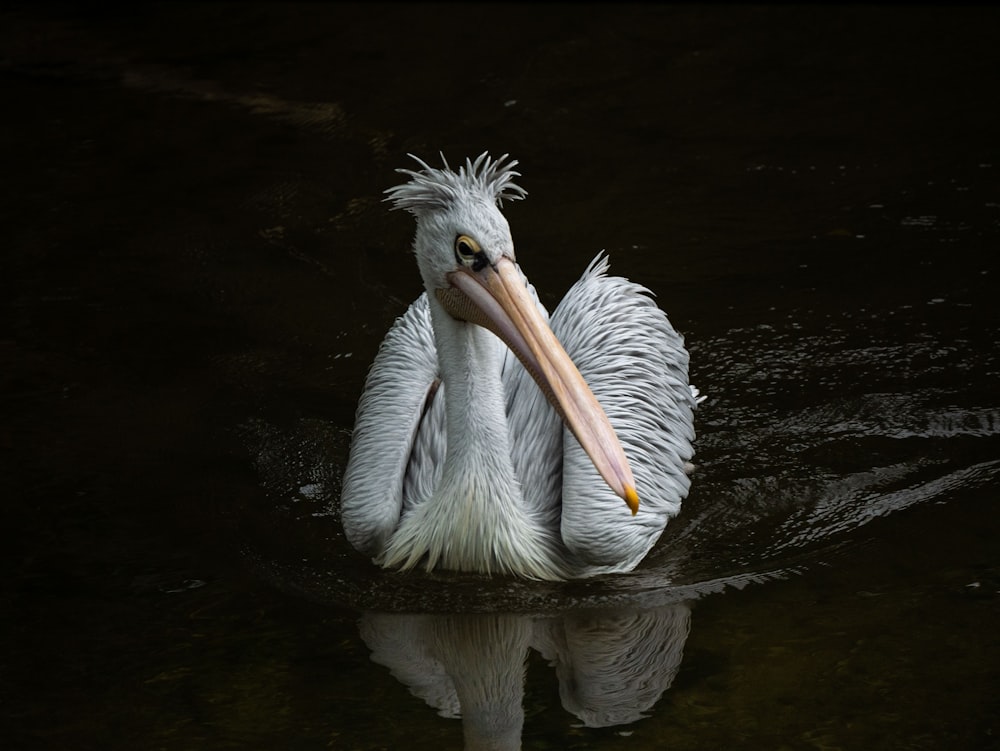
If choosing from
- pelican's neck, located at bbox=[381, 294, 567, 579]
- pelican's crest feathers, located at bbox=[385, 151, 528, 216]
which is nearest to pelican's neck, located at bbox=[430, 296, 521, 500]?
pelican's neck, located at bbox=[381, 294, 567, 579]

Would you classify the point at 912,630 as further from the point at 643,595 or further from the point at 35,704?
the point at 35,704

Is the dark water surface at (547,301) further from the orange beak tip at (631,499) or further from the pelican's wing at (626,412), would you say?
the orange beak tip at (631,499)

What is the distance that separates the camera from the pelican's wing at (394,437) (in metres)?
4.26

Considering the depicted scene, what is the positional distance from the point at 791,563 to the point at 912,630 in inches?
19.1

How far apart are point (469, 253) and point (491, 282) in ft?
0.37

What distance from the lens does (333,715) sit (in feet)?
11.9

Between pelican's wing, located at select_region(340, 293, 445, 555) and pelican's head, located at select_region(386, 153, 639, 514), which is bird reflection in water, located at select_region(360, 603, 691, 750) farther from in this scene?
pelican's head, located at select_region(386, 153, 639, 514)

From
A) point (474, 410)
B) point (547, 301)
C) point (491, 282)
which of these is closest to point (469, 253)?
point (491, 282)

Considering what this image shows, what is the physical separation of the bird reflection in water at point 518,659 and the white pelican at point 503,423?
20cm

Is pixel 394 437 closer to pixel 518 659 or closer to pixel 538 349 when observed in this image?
pixel 538 349

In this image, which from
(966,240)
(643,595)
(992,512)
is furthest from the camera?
(966,240)

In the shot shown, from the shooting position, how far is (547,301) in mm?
6027

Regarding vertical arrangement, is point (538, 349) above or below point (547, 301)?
above

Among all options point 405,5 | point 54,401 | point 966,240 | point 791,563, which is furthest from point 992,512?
point 405,5
